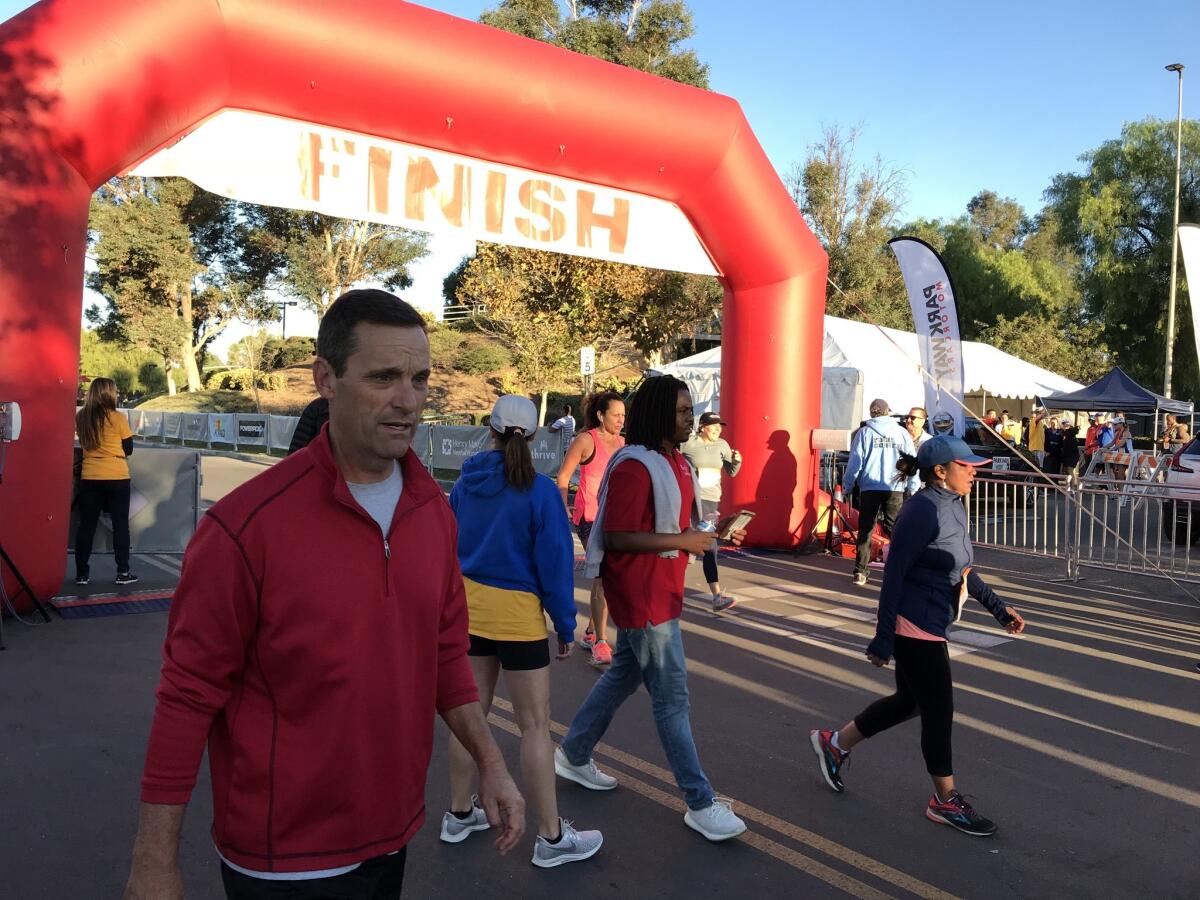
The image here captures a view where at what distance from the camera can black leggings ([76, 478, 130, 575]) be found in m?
8.38

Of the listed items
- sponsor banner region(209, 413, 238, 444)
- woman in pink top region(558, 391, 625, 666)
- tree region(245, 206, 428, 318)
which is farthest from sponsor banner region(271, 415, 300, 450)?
woman in pink top region(558, 391, 625, 666)

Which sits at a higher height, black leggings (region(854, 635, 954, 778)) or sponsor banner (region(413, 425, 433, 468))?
sponsor banner (region(413, 425, 433, 468))

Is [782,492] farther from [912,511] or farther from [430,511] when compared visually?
[430,511]

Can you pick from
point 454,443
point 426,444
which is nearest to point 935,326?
point 454,443

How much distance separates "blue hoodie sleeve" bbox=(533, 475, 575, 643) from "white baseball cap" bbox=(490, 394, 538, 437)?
0.23 meters

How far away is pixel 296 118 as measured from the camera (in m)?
8.38

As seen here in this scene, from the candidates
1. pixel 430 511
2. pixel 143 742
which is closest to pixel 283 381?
pixel 143 742

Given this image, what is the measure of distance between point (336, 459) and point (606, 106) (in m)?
7.96

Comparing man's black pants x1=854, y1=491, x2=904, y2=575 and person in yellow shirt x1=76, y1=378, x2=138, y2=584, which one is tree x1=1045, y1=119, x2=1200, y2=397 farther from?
person in yellow shirt x1=76, y1=378, x2=138, y2=584

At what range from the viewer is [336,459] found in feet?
6.51

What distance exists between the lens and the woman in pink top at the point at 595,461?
6613mm

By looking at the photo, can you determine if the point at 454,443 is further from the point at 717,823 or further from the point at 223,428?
the point at 717,823

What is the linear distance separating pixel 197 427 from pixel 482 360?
650 inches

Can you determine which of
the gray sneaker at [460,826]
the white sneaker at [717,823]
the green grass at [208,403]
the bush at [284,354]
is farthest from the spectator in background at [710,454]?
the bush at [284,354]
